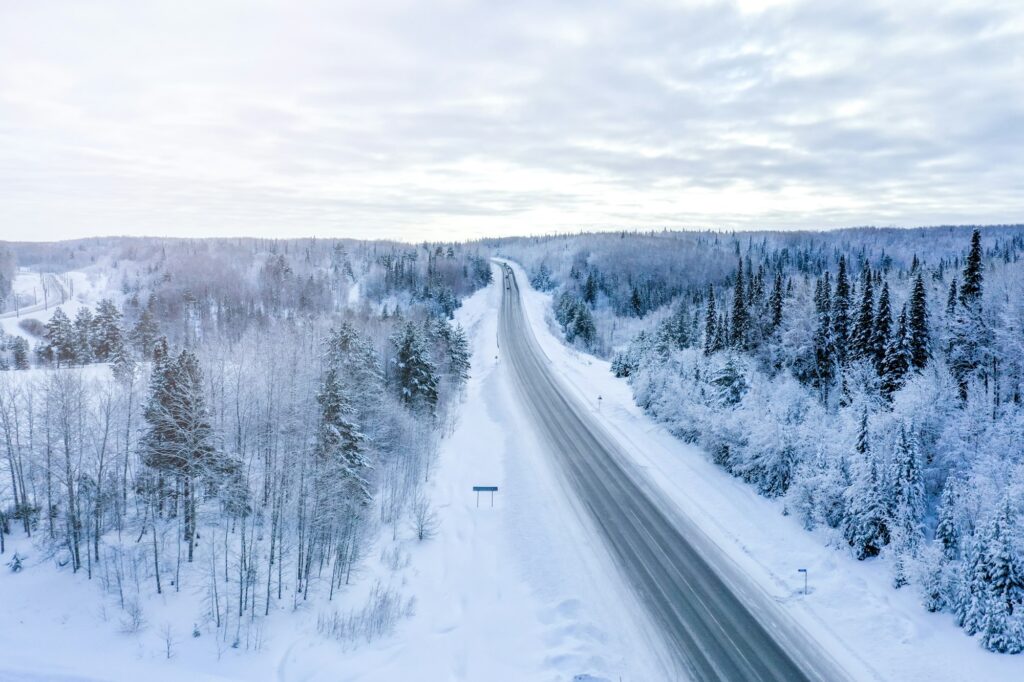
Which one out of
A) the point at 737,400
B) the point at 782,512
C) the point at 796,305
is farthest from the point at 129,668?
the point at 796,305

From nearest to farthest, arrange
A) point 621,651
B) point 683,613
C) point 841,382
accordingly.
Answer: point 621,651 < point 683,613 < point 841,382

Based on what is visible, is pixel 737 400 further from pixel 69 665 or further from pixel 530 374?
pixel 69 665

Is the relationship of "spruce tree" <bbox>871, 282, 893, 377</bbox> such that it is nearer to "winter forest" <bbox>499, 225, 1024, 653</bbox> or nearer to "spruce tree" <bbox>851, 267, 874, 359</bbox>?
"winter forest" <bbox>499, 225, 1024, 653</bbox>

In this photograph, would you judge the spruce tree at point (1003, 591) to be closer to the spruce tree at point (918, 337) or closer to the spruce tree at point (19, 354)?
the spruce tree at point (918, 337)

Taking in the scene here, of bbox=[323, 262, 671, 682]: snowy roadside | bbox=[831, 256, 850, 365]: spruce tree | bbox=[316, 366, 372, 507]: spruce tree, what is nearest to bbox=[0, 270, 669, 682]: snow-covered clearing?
bbox=[323, 262, 671, 682]: snowy roadside

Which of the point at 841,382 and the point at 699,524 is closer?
the point at 699,524

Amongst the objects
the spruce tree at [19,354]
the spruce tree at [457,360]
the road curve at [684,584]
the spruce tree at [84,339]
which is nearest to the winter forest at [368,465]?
the road curve at [684,584]
